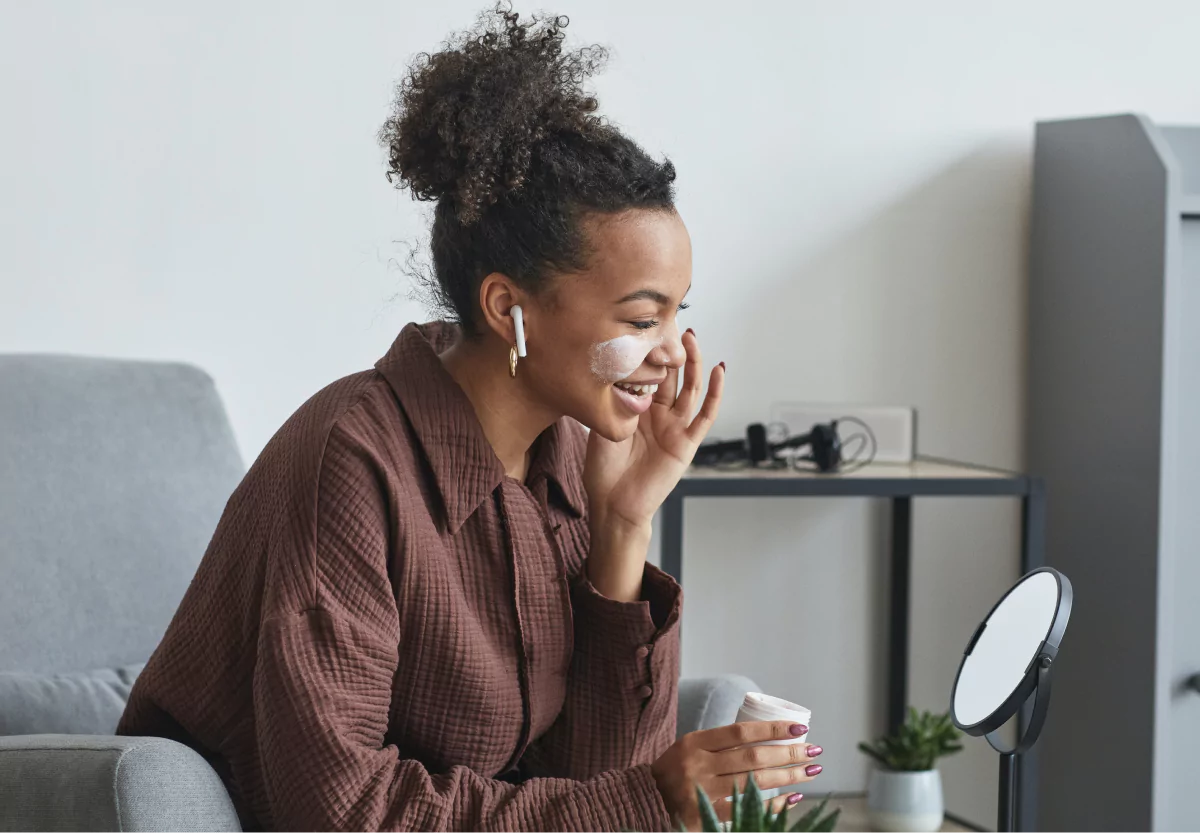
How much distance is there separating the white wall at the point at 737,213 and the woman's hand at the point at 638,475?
2.69 ft

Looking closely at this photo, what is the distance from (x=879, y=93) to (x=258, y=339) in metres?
1.09

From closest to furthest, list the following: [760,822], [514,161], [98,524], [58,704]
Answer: [760,822]
[514,161]
[58,704]
[98,524]

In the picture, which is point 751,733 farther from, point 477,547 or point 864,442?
point 864,442

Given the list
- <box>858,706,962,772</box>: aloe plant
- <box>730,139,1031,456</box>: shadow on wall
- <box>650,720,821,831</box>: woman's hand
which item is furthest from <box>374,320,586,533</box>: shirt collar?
<box>730,139,1031,456</box>: shadow on wall

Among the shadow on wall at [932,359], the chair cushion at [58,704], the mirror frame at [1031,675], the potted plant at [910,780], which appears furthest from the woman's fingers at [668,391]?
the shadow on wall at [932,359]

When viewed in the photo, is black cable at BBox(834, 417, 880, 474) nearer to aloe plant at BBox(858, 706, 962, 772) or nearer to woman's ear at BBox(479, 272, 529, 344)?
aloe plant at BBox(858, 706, 962, 772)

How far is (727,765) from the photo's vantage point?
1.00 metres

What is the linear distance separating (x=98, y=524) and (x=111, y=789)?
Result: 0.64 metres

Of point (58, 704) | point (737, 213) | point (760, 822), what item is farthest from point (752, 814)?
point (737, 213)

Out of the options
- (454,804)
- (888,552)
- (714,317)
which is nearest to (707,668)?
(888,552)

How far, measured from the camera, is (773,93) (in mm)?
2176

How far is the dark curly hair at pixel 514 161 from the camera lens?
1125 millimetres

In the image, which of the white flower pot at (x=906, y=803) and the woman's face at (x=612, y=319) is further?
the white flower pot at (x=906, y=803)

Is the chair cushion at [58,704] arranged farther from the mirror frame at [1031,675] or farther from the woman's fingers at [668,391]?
the mirror frame at [1031,675]
